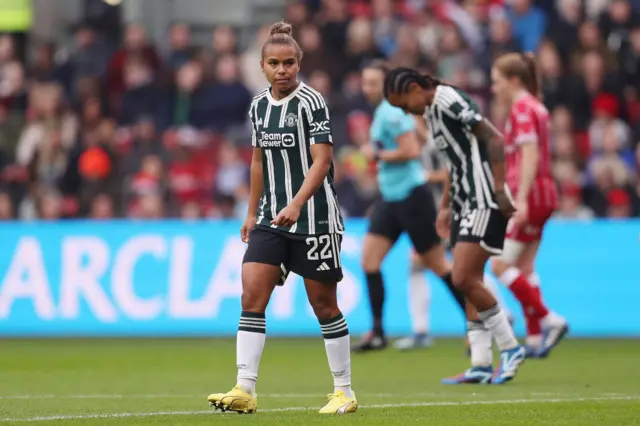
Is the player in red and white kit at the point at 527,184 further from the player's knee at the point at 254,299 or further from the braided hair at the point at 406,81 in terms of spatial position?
the player's knee at the point at 254,299

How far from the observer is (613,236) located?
587 inches

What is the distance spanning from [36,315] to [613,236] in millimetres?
6559

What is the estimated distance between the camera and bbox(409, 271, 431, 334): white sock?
13359mm

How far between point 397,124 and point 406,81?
2.96 meters

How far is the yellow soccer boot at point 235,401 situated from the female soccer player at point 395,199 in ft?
15.9

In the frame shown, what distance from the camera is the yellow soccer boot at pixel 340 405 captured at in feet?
23.6

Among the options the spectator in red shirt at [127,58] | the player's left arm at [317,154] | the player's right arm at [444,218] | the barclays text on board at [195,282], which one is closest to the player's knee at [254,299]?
the player's left arm at [317,154]

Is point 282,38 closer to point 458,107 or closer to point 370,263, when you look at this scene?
point 458,107

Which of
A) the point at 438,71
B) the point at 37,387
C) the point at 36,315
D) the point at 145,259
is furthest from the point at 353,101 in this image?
the point at 37,387

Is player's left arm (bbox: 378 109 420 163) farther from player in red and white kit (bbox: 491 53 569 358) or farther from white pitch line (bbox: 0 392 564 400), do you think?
white pitch line (bbox: 0 392 564 400)

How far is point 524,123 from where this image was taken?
35.3 ft

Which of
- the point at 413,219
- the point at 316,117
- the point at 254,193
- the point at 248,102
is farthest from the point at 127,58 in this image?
the point at 316,117

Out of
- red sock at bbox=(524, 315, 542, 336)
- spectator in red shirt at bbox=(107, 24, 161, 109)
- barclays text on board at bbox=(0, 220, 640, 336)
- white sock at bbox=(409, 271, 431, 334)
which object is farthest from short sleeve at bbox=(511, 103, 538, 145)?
spectator in red shirt at bbox=(107, 24, 161, 109)

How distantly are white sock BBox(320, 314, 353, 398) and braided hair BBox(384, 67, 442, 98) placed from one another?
2.15 metres
